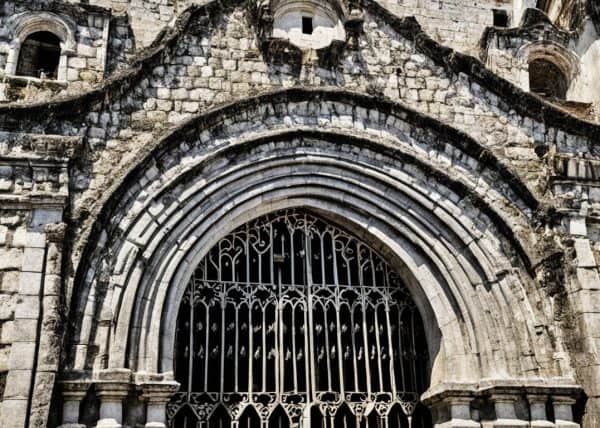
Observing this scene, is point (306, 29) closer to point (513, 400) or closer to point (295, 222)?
point (295, 222)

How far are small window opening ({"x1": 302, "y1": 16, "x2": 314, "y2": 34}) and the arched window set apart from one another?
3.76 m

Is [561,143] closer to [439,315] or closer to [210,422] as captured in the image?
[439,315]

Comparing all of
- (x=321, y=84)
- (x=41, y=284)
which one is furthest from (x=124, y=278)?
(x=321, y=84)

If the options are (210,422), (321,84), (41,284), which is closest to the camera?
(41,284)

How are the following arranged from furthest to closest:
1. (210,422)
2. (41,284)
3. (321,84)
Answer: (321,84)
(210,422)
(41,284)

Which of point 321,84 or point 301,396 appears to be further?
point 321,84

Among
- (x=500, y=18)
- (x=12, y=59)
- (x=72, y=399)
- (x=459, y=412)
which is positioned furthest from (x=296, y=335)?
(x=500, y=18)

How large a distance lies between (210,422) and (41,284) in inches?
98.0

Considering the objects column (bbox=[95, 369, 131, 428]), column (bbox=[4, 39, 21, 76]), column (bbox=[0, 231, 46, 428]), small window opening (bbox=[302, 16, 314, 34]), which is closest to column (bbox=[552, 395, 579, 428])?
column (bbox=[95, 369, 131, 428])

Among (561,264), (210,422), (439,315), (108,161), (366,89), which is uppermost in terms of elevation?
(366,89)

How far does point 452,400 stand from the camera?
8273 millimetres

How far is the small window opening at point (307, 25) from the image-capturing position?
33.2 feet

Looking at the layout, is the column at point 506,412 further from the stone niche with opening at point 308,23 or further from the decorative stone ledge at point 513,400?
the stone niche with opening at point 308,23

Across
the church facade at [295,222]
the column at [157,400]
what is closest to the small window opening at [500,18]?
the church facade at [295,222]
